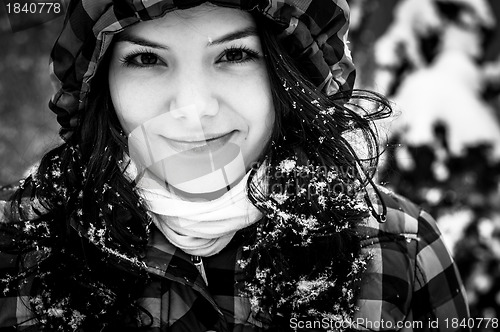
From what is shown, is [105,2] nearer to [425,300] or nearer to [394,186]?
[425,300]

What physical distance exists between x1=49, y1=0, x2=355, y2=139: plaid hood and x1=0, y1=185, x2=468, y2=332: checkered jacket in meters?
0.56

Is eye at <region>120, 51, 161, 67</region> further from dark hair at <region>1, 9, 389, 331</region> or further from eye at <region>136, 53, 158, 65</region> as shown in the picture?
dark hair at <region>1, 9, 389, 331</region>

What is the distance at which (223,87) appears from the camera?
1661 millimetres

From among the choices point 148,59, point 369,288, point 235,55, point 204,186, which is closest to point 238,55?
point 235,55

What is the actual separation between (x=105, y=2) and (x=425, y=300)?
1.53 meters

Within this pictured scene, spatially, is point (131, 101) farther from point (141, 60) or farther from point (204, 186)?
point (204, 186)

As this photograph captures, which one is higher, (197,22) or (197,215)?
(197,22)

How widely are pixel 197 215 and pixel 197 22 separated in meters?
0.61

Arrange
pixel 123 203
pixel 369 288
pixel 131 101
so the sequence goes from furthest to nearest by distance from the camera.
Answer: pixel 369 288, pixel 123 203, pixel 131 101

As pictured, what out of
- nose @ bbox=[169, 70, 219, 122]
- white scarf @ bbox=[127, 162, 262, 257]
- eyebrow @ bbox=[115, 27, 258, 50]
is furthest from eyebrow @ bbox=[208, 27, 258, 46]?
white scarf @ bbox=[127, 162, 262, 257]

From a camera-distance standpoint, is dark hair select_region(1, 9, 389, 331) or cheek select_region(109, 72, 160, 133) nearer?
cheek select_region(109, 72, 160, 133)

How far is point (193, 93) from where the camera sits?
161cm

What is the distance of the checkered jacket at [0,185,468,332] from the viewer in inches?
69.9

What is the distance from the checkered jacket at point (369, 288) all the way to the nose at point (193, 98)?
48 cm
